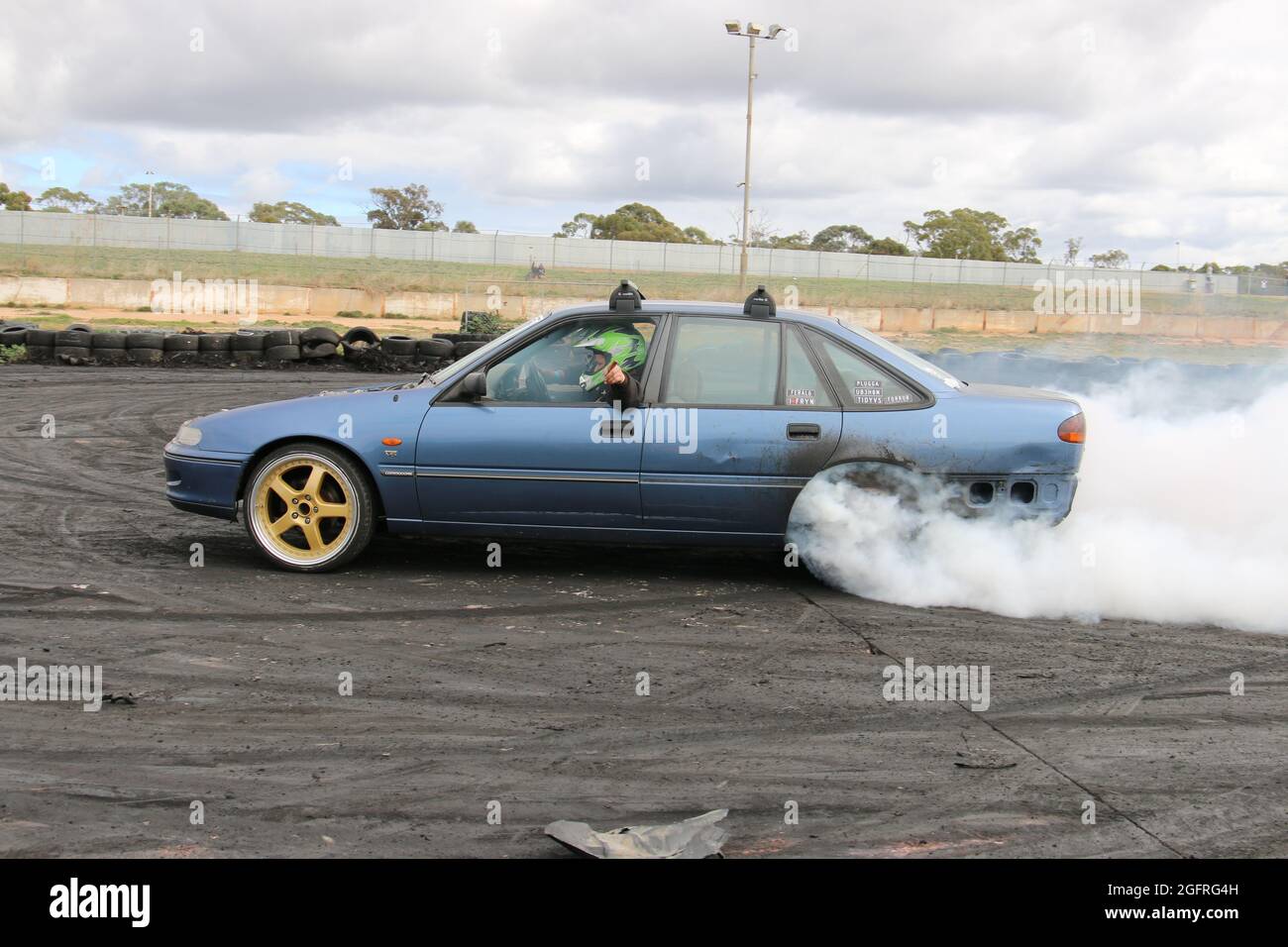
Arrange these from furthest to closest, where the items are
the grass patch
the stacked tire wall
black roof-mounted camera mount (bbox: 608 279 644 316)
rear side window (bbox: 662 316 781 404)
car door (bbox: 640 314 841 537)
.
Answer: the grass patch, the stacked tire wall, black roof-mounted camera mount (bbox: 608 279 644 316), rear side window (bbox: 662 316 781 404), car door (bbox: 640 314 841 537)

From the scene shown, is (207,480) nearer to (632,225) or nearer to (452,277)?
(452,277)

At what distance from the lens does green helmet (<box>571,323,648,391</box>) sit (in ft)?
21.4

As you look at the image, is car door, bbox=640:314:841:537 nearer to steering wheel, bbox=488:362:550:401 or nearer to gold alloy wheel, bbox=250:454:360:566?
steering wheel, bbox=488:362:550:401

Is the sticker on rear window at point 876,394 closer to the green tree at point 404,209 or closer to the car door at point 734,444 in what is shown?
the car door at point 734,444

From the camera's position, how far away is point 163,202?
322 feet

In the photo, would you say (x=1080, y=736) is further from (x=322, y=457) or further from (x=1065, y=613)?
(x=322, y=457)

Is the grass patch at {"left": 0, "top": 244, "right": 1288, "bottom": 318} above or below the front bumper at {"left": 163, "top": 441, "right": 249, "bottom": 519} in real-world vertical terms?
above

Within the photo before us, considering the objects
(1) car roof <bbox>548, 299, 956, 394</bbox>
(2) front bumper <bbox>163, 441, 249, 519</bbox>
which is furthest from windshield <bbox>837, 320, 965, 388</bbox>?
(2) front bumper <bbox>163, 441, 249, 519</bbox>

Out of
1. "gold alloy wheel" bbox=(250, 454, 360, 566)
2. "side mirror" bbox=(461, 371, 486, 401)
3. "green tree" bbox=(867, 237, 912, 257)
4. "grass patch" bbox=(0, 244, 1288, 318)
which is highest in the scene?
"green tree" bbox=(867, 237, 912, 257)

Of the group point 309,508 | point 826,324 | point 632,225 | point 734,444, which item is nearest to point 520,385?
point 734,444

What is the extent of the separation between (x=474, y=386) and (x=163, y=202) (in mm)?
100873

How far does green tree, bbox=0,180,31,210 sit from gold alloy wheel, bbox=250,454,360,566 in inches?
3489

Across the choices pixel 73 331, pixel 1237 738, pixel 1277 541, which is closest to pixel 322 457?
pixel 1237 738

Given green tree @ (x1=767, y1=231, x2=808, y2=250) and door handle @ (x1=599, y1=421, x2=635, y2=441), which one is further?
green tree @ (x1=767, y1=231, x2=808, y2=250)
